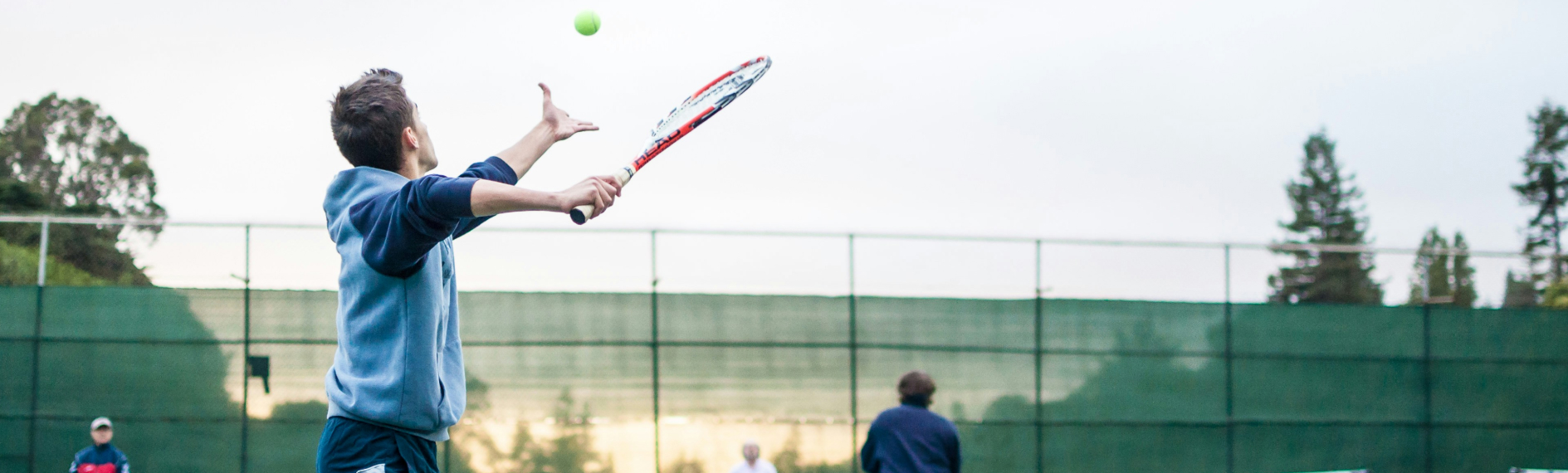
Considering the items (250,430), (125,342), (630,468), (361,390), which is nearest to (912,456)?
(361,390)

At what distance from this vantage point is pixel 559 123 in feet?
10.2

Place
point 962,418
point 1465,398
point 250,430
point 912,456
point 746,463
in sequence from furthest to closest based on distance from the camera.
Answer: point 1465,398, point 962,418, point 250,430, point 746,463, point 912,456

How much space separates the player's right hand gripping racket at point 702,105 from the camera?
3.22 meters

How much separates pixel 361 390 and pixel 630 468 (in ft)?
29.4

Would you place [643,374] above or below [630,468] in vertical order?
above

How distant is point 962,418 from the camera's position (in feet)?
38.4

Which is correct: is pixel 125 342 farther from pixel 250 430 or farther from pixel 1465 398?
pixel 1465 398

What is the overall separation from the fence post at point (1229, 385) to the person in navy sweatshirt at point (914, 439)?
7138 mm

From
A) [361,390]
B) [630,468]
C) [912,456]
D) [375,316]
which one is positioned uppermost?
[375,316]

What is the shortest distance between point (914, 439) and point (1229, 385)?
738cm

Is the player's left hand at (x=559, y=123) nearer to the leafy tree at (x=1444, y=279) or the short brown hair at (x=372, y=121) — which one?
the short brown hair at (x=372, y=121)

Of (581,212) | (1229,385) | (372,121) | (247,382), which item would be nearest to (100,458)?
(247,382)

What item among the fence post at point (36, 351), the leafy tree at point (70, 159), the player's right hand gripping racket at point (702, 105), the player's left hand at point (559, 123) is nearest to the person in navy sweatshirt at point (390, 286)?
the player's left hand at point (559, 123)

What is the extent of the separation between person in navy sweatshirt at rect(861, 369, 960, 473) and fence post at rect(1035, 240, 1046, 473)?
597 cm
